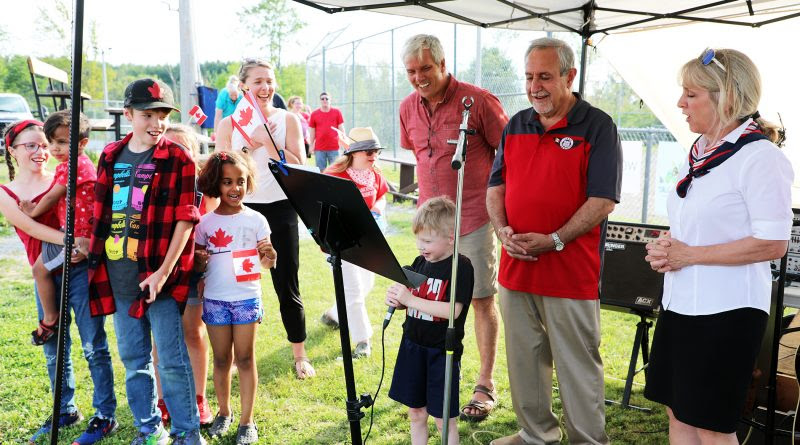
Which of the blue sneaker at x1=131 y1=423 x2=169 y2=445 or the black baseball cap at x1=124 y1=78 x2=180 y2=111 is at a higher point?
the black baseball cap at x1=124 y1=78 x2=180 y2=111

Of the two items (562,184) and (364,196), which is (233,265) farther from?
(562,184)

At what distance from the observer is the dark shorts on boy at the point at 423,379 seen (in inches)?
107

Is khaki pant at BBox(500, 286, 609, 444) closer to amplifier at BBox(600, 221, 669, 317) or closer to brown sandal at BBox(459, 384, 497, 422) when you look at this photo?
brown sandal at BBox(459, 384, 497, 422)

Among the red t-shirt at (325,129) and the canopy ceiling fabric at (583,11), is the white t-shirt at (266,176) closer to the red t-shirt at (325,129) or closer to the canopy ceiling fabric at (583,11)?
the canopy ceiling fabric at (583,11)

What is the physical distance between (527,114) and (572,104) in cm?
22

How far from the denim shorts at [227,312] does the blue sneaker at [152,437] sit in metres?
0.58

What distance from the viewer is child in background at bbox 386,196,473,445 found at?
2697 mm

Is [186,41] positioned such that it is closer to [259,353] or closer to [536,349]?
[259,353]

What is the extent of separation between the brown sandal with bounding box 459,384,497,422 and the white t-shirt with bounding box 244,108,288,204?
1.68 metres

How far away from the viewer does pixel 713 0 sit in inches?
153

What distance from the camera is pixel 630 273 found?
393 centimetres

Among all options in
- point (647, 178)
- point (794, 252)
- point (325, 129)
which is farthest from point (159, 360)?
point (325, 129)

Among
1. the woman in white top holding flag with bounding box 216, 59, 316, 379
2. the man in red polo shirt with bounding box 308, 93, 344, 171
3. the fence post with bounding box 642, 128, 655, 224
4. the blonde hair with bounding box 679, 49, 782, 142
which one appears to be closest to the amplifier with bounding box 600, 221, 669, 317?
the blonde hair with bounding box 679, 49, 782, 142

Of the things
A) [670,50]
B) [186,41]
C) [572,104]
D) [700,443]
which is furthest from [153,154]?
[186,41]
